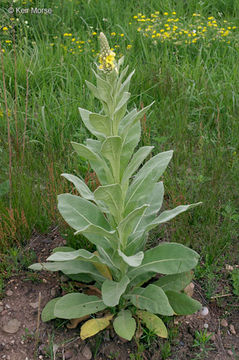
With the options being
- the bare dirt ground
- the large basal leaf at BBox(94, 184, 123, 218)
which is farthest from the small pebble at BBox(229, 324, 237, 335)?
the large basal leaf at BBox(94, 184, 123, 218)

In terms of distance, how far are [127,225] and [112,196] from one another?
203 millimetres

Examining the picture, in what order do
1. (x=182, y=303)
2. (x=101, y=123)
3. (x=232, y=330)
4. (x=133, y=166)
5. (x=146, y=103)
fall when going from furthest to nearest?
(x=146, y=103) < (x=232, y=330) < (x=182, y=303) < (x=133, y=166) < (x=101, y=123)

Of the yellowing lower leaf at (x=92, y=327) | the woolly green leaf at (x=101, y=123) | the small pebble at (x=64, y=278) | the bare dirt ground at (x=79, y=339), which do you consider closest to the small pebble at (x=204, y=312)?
the bare dirt ground at (x=79, y=339)

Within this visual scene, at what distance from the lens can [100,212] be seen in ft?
7.77

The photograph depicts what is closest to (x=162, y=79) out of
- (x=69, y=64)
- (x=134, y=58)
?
(x=134, y=58)

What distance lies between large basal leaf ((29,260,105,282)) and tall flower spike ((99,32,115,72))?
1102 millimetres

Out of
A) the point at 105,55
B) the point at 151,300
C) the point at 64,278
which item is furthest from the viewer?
the point at 64,278

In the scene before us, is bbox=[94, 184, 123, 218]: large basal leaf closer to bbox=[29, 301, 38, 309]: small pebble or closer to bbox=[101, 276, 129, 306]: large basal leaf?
bbox=[101, 276, 129, 306]: large basal leaf

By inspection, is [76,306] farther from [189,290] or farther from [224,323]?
[224,323]

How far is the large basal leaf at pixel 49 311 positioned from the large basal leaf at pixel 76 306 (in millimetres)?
118

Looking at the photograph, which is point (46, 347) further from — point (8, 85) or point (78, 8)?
point (78, 8)

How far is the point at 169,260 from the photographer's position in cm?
229

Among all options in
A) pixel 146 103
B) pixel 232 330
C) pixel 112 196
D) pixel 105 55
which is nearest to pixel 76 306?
pixel 112 196

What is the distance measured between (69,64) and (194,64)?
1.33 meters
